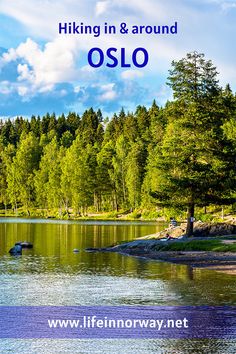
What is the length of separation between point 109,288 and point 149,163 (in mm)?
101547

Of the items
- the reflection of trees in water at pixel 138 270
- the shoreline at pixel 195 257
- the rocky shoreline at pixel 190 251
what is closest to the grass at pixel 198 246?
the rocky shoreline at pixel 190 251

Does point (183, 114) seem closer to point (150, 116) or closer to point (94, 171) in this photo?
point (94, 171)

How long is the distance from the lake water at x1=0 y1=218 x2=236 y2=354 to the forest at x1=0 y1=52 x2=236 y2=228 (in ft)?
37.4

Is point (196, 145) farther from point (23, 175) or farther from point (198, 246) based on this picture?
point (23, 175)

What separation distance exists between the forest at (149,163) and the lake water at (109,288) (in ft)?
37.4

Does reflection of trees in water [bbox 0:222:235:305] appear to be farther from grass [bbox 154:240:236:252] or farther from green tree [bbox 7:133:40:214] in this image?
green tree [bbox 7:133:40:214]

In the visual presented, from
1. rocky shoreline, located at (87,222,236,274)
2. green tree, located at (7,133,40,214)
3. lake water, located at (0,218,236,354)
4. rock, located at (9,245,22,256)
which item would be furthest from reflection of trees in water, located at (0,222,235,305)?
green tree, located at (7,133,40,214)

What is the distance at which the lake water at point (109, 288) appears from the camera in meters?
20.1

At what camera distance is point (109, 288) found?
3200 centimetres

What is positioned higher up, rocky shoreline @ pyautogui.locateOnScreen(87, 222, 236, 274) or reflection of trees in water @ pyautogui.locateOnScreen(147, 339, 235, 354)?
rocky shoreline @ pyautogui.locateOnScreen(87, 222, 236, 274)

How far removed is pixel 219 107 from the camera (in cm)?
5522

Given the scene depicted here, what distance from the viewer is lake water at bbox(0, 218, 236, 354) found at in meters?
20.1

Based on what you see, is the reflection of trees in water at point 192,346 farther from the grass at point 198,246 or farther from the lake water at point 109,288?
the grass at point 198,246

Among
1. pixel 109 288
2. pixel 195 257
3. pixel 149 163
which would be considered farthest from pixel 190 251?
pixel 149 163
